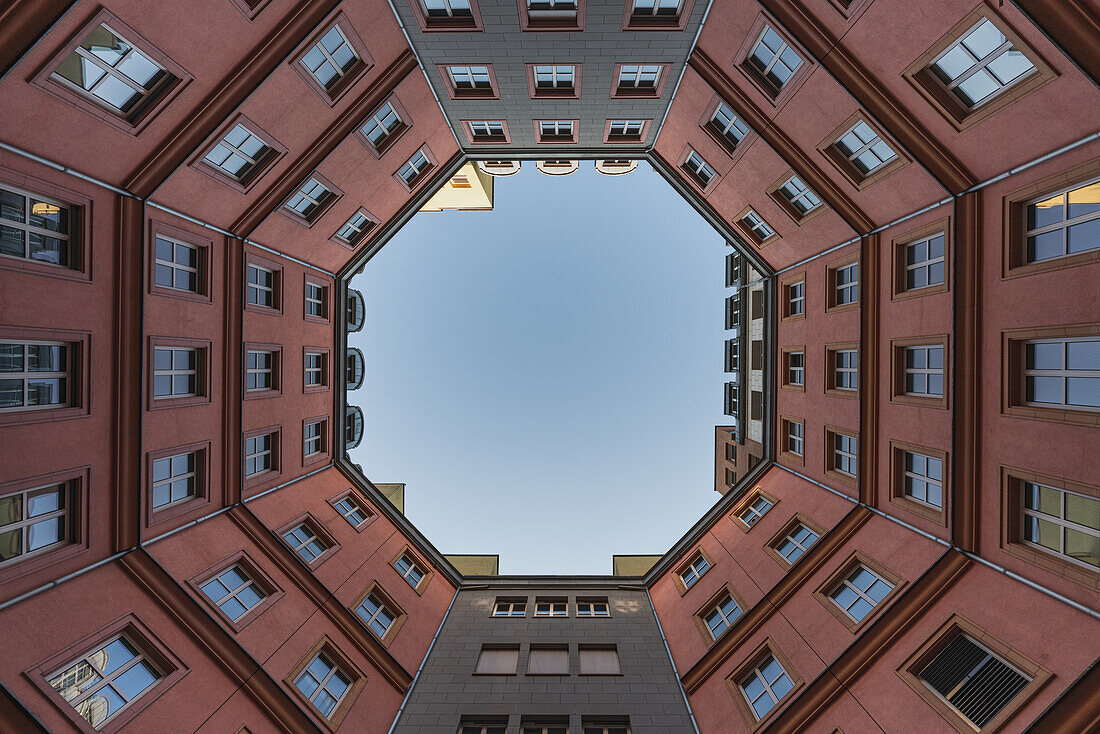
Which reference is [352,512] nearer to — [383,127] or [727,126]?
[383,127]

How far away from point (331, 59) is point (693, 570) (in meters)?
29.7

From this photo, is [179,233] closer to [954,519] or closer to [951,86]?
[951,86]

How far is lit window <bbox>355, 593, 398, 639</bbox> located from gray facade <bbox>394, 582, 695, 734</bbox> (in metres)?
2.55

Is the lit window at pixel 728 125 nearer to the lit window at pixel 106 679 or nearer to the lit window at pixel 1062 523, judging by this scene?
the lit window at pixel 1062 523

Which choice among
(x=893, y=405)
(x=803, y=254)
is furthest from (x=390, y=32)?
(x=893, y=405)

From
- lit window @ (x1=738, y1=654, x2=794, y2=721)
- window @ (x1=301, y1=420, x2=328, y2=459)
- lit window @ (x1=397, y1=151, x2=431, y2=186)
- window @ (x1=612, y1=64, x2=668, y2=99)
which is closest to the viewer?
lit window @ (x1=738, y1=654, x2=794, y2=721)

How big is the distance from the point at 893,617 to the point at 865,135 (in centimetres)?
1652

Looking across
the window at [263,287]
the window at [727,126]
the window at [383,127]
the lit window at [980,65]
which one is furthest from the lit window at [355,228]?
the lit window at [980,65]

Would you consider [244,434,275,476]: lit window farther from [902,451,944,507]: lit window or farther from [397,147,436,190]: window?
[902,451,944,507]: lit window

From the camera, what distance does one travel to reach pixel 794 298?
2822 cm

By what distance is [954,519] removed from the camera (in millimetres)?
15750

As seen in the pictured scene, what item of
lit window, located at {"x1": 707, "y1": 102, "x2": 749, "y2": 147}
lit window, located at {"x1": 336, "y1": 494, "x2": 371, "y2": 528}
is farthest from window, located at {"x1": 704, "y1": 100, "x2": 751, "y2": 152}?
lit window, located at {"x1": 336, "y1": 494, "x2": 371, "y2": 528}

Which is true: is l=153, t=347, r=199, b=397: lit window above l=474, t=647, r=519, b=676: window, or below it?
above

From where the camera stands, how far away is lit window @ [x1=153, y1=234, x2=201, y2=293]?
58.1ft
